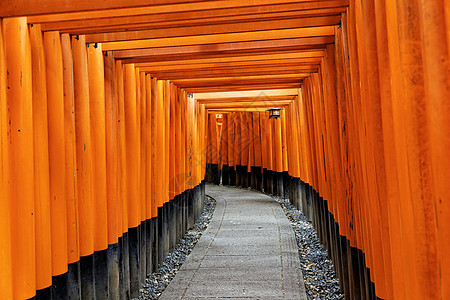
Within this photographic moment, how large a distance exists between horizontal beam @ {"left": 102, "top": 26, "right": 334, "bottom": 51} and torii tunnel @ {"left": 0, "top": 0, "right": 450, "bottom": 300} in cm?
2

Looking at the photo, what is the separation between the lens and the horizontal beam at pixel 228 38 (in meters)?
4.39

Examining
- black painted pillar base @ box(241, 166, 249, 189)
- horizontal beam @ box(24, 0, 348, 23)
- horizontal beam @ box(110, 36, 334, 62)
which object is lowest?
black painted pillar base @ box(241, 166, 249, 189)

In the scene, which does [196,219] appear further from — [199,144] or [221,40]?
[221,40]

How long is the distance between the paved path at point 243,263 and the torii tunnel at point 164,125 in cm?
71

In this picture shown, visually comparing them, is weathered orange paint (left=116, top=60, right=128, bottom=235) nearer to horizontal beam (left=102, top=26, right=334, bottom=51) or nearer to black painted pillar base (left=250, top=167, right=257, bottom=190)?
horizontal beam (left=102, top=26, right=334, bottom=51)

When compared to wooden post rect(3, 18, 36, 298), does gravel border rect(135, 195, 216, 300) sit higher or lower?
lower

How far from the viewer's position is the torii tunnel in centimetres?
169

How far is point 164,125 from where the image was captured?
7.22 meters

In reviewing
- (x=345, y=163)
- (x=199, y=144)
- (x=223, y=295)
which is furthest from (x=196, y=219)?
(x=345, y=163)

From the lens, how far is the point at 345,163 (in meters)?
4.27

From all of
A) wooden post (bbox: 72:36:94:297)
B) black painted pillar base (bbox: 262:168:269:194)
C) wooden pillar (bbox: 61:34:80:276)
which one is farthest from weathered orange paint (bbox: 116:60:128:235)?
black painted pillar base (bbox: 262:168:269:194)

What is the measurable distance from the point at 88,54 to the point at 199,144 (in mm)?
7611

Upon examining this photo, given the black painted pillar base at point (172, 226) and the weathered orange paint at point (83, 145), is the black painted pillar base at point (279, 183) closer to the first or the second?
the black painted pillar base at point (172, 226)

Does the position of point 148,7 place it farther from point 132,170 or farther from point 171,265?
point 171,265
